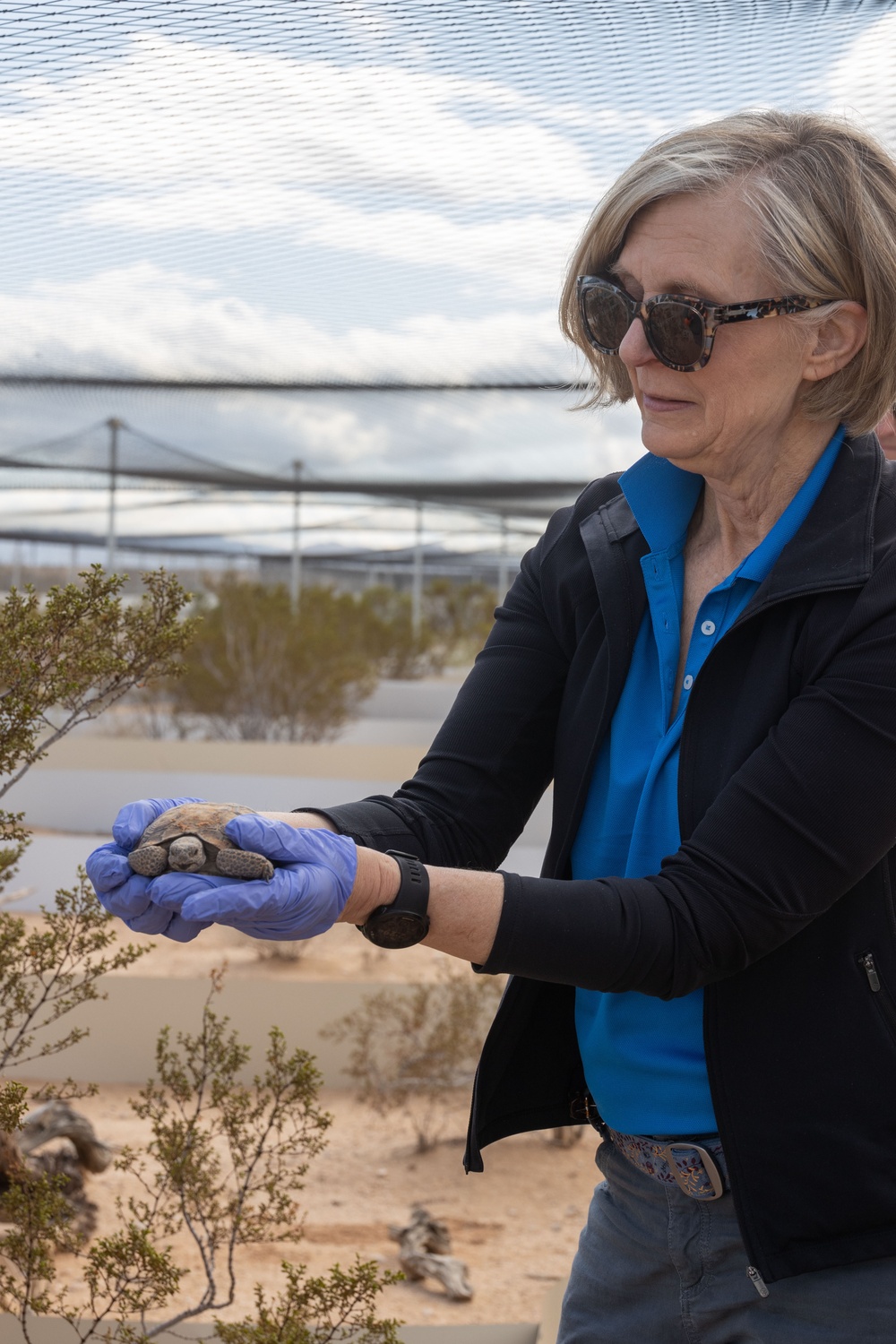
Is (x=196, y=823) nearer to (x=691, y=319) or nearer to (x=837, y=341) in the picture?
(x=691, y=319)

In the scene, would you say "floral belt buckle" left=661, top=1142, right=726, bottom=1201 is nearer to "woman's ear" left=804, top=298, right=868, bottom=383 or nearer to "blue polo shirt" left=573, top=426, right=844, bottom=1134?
"blue polo shirt" left=573, top=426, right=844, bottom=1134

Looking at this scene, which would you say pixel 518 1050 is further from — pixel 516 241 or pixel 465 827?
pixel 516 241

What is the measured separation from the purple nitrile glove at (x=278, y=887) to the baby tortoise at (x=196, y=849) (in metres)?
0.01

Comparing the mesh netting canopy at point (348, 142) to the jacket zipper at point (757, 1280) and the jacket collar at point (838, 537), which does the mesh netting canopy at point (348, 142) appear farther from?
the jacket zipper at point (757, 1280)

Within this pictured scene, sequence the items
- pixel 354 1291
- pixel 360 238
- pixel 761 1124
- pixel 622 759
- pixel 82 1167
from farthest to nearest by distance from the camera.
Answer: pixel 82 1167 → pixel 360 238 → pixel 354 1291 → pixel 622 759 → pixel 761 1124

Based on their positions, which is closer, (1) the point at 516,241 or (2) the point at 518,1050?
(2) the point at 518,1050

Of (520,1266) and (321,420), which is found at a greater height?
(321,420)

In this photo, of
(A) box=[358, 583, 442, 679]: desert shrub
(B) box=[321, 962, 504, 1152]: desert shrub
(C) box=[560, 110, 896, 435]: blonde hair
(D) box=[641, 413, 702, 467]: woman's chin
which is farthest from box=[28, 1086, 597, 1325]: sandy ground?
(A) box=[358, 583, 442, 679]: desert shrub

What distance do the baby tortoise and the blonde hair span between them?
0.70m

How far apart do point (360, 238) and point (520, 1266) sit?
156 inches

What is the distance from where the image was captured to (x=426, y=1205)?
5758 millimetres

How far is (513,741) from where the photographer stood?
4.58 ft

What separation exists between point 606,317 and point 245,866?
0.68m

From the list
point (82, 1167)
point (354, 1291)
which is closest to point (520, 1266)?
point (82, 1167)
